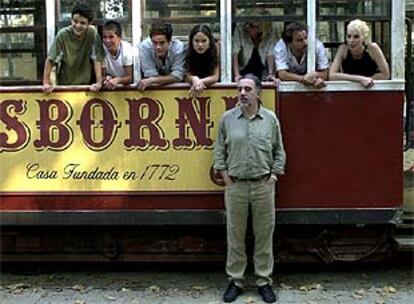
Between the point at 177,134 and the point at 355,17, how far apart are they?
5.37 ft

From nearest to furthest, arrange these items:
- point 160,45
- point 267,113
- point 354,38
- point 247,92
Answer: point 247,92, point 267,113, point 354,38, point 160,45

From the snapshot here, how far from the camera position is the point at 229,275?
6.05 meters

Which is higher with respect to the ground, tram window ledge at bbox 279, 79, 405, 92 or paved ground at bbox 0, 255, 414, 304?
tram window ledge at bbox 279, 79, 405, 92

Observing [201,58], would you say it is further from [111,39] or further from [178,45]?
[111,39]

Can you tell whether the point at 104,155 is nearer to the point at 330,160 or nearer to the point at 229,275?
the point at 229,275

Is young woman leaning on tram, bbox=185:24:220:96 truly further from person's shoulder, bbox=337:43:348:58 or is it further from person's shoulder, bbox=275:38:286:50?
person's shoulder, bbox=337:43:348:58

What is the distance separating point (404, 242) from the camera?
6.47 metres

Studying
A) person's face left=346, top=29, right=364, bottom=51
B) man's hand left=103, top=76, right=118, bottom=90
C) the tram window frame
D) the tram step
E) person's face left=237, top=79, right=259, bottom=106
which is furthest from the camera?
the tram step

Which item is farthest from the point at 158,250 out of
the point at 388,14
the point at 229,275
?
the point at 388,14

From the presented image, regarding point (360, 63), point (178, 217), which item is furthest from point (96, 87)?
point (360, 63)

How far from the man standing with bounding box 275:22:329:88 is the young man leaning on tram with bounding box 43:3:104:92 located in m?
1.40

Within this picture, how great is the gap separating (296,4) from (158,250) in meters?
2.33

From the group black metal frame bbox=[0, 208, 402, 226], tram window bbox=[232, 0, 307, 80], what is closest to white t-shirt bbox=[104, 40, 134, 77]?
tram window bbox=[232, 0, 307, 80]

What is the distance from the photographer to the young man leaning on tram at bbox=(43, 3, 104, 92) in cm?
604
